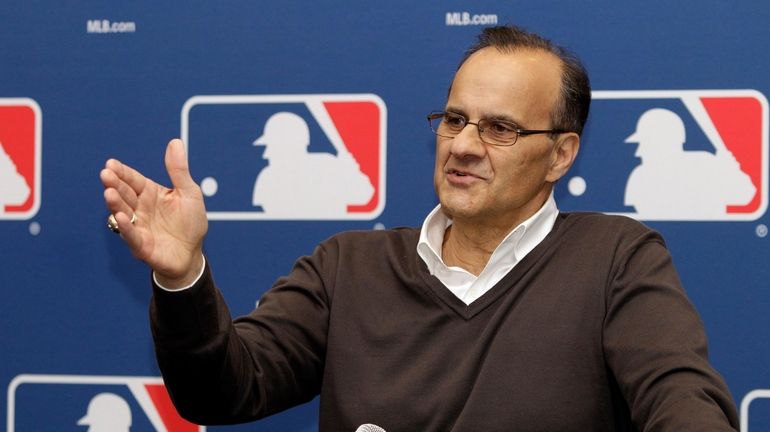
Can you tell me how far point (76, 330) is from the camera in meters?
2.54

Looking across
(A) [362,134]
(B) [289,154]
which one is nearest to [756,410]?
(A) [362,134]

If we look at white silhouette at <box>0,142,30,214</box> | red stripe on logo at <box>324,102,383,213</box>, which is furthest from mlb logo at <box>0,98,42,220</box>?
red stripe on logo at <box>324,102,383,213</box>

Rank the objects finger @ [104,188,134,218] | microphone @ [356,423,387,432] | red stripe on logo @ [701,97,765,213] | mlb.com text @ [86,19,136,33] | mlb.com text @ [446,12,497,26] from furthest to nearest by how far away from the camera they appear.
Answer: mlb.com text @ [86,19,136,33] < mlb.com text @ [446,12,497,26] < red stripe on logo @ [701,97,765,213] < microphone @ [356,423,387,432] < finger @ [104,188,134,218]

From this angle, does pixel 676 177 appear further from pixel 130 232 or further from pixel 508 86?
pixel 130 232

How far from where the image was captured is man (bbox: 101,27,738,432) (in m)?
1.55

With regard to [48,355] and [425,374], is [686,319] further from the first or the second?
[48,355]

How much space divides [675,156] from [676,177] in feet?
0.14

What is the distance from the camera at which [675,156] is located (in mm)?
2238

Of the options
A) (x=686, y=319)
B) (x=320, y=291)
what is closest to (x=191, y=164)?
(x=320, y=291)

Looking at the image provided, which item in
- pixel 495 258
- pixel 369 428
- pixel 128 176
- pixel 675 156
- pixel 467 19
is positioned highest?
pixel 467 19

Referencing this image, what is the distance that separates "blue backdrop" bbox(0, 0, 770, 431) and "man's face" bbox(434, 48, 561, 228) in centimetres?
39

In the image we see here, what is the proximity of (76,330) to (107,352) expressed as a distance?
9 cm

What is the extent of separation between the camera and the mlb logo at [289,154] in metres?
2.40

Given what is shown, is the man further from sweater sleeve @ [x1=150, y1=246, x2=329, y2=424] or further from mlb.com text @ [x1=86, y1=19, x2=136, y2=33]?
mlb.com text @ [x1=86, y1=19, x2=136, y2=33]
